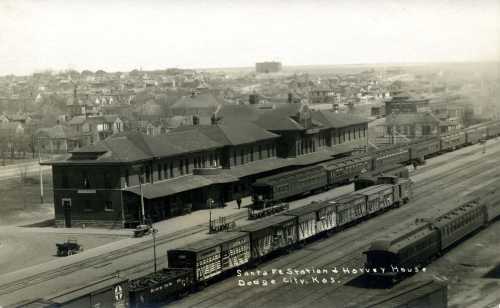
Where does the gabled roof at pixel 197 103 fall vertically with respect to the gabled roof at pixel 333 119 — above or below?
above

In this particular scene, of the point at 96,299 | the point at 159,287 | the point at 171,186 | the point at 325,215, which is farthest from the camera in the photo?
the point at 171,186

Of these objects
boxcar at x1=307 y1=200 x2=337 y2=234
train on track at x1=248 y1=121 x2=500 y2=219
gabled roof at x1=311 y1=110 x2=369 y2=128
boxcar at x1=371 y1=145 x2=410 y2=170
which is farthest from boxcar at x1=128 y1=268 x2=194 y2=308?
gabled roof at x1=311 y1=110 x2=369 y2=128

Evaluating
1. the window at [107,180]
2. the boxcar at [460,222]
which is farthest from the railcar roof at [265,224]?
the window at [107,180]

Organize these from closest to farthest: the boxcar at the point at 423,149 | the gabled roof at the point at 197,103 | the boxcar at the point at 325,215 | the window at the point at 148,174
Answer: the boxcar at the point at 325,215
the window at the point at 148,174
the boxcar at the point at 423,149
the gabled roof at the point at 197,103

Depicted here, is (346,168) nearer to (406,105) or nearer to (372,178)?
(372,178)

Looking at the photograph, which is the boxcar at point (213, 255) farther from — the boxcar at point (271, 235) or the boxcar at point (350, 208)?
the boxcar at point (350, 208)

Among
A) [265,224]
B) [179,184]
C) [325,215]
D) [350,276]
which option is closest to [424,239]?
[350,276]

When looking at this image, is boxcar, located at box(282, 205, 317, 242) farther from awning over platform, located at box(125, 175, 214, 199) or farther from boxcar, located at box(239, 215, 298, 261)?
awning over platform, located at box(125, 175, 214, 199)
